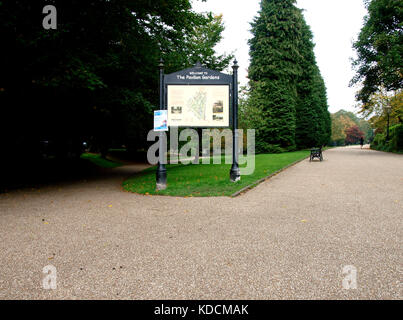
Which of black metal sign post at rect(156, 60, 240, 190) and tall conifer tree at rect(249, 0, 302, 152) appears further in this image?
tall conifer tree at rect(249, 0, 302, 152)

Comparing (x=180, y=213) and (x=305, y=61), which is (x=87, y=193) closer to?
(x=180, y=213)

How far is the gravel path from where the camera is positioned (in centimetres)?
281

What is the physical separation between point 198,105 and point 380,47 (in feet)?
82.3

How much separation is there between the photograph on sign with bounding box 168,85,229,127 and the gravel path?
3448 mm

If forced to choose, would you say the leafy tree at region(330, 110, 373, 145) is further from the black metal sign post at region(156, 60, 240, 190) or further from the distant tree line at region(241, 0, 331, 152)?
the black metal sign post at region(156, 60, 240, 190)

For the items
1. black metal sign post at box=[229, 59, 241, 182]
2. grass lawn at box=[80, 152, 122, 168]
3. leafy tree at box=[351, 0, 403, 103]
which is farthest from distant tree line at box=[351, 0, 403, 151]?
grass lawn at box=[80, 152, 122, 168]

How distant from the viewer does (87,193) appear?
30.7 ft

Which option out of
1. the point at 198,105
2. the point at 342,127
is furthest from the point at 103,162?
the point at 342,127

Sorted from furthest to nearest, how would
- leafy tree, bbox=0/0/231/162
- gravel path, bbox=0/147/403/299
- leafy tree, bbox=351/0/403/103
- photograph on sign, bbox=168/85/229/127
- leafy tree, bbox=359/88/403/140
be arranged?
leafy tree, bbox=359/88/403/140 → leafy tree, bbox=351/0/403/103 → photograph on sign, bbox=168/85/229/127 → leafy tree, bbox=0/0/231/162 → gravel path, bbox=0/147/403/299

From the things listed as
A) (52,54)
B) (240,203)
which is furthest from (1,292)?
(52,54)

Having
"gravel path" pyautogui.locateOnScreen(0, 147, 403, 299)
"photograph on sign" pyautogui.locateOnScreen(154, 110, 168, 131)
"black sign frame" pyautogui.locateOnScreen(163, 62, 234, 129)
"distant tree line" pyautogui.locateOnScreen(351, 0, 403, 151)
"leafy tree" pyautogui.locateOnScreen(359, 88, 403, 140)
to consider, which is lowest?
"gravel path" pyautogui.locateOnScreen(0, 147, 403, 299)

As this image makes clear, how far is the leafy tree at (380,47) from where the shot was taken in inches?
941

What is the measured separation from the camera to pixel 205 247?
3.96m
